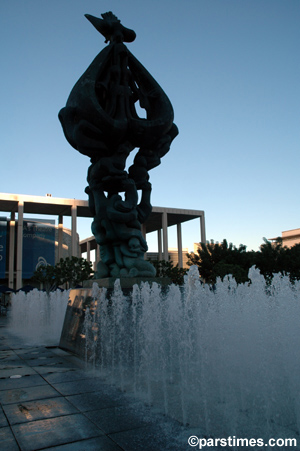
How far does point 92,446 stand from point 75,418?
1.88 feet

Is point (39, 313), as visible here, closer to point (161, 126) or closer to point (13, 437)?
point (161, 126)

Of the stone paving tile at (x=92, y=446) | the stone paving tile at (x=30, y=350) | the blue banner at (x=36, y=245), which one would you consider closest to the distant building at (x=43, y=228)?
the blue banner at (x=36, y=245)

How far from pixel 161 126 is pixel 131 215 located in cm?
194

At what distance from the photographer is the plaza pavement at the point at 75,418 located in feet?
8.23

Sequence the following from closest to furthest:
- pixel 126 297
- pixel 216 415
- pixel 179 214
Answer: pixel 216 415, pixel 126 297, pixel 179 214

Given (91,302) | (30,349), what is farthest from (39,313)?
(91,302)

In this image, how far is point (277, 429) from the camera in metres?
2.65

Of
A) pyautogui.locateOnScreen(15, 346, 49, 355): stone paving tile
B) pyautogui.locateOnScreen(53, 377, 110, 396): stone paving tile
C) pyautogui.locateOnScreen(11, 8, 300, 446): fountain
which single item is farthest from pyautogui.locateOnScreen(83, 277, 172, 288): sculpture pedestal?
pyautogui.locateOnScreen(53, 377, 110, 396): stone paving tile

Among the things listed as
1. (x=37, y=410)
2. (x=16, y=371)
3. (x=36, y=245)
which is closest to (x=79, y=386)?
(x=37, y=410)

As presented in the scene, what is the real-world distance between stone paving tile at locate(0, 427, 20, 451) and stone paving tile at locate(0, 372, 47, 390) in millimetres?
1277

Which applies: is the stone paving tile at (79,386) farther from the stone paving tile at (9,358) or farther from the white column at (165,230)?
the white column at (165,230)

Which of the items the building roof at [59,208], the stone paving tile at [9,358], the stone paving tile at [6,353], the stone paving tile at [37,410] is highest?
the building roof at [59,208]

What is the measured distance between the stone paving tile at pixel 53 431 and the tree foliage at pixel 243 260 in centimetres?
2367

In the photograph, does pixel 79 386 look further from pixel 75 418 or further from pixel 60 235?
pixel 60 235
